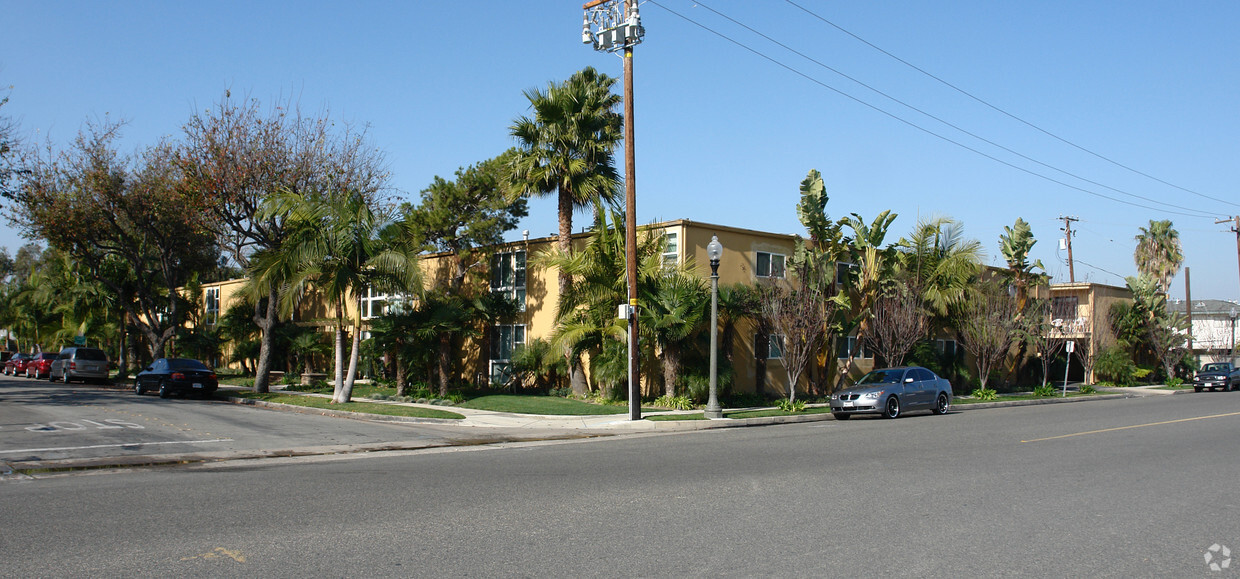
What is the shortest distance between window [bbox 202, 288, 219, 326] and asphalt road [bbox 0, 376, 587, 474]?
21.9 metres

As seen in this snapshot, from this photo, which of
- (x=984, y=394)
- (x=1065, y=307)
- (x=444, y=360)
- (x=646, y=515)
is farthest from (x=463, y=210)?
(x=1065, y=307)

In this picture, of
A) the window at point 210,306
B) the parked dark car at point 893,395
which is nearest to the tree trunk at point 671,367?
the parked dark car at point 893,395

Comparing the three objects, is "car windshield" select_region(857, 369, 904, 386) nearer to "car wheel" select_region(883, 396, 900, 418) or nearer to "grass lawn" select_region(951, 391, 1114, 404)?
"car wheel" select_region(883, 396, 900, 418)

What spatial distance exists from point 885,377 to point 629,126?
977 centimetres

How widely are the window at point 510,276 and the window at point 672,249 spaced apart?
5.82 m

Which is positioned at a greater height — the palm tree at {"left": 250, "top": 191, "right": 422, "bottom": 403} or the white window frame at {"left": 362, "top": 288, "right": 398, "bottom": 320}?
the palm tree at {"left": 250, "top": 191, "right": 422, "bottom": 403}

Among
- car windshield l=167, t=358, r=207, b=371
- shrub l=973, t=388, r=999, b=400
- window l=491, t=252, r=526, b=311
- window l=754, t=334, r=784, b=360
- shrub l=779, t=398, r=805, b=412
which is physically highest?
window l=491, t=252, r=526, b=311

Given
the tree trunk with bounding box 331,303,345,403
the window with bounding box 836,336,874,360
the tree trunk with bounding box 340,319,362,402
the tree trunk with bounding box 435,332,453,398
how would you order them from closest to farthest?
the tree trunk with bounding box 340,319,362,402, the tree trunk with bounding box 331,303,345,403, the tree trunk with bounding box 435,332,453,398, the window with bounding box 836,336,874,360

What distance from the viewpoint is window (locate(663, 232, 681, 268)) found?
988 inches

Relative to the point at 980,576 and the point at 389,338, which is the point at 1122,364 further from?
the point at 980,576

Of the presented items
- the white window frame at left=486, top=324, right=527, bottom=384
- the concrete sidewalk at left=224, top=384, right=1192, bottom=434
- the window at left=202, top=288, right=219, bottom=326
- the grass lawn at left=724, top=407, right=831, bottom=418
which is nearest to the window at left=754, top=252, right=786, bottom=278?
the grass lawn at left=724, top=407, right=831, bottom=418

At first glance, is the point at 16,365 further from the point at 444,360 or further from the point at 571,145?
the point at 571,145

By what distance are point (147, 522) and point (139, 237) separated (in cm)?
3227

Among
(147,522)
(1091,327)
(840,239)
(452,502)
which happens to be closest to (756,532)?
(452,502)
